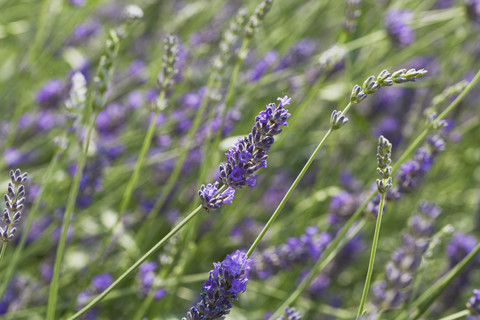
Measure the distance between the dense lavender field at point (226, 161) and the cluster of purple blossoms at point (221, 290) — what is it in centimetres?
20

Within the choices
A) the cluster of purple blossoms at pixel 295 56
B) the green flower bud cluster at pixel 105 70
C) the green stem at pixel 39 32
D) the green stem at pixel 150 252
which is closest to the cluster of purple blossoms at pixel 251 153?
the green stem at pixel 150 252

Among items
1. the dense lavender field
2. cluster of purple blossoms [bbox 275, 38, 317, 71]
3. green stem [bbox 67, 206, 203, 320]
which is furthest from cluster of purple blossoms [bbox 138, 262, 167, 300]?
cluster of purple blossoms [bbox 275, 38, 317, 71]

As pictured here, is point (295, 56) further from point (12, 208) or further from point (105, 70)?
point (12, 208)

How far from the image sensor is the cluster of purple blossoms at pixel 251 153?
2.80 ft

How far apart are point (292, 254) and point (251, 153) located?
0.73m

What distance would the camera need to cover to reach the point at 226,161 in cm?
156

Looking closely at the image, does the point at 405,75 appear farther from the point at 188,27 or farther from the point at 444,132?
the point at 188,27

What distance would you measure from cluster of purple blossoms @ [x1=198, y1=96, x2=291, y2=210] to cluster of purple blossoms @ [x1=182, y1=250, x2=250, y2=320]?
0.10 metres

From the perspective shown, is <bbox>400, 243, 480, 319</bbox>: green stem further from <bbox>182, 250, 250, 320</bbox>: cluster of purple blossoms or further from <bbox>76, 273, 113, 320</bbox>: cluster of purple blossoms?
<bbox>76, 273, 113, 320</bbox>: cluster of purple blossoms

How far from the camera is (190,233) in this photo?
1.38 m

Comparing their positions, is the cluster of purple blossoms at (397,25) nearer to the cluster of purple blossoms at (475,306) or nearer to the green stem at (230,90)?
the green stem at (230,90)

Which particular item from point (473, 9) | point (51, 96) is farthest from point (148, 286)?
point (473, 9)

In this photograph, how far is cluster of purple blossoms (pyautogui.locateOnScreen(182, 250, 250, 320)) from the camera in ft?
2.73

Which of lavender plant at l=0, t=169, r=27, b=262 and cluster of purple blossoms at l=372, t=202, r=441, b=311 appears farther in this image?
cluster of purple blossoms at l=372, t=202, r=441, b=311
